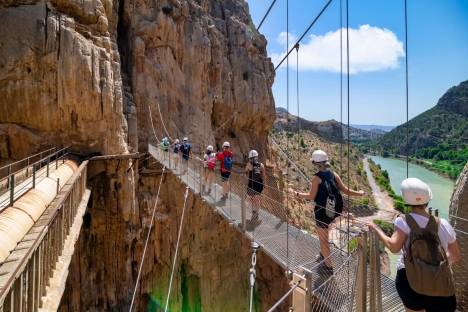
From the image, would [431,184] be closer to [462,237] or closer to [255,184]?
[255,184]

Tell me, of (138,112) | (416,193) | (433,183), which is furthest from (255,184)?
(433,183)

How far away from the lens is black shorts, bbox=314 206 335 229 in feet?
9.56

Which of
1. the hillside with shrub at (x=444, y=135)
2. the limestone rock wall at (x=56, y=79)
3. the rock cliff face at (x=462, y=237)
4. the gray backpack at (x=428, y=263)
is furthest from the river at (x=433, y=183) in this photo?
the gray backpack at (x=428, y=263)

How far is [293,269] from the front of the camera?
307 centimetres

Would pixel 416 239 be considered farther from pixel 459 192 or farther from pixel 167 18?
pixel 167 18

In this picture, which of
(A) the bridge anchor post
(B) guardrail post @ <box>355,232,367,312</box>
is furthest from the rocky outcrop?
(A) the bridge anchor post

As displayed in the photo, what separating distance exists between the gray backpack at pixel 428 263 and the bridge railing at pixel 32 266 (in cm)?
231

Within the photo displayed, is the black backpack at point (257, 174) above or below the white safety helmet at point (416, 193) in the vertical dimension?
below

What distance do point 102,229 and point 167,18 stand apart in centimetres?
819

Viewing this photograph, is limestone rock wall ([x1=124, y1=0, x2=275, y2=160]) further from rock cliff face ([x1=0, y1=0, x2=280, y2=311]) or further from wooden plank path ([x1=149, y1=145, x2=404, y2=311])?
wooden plank path ([x1=149, y1=145, x2=404, y2=311])

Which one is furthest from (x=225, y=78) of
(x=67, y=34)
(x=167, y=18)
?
(x=67, y=34)

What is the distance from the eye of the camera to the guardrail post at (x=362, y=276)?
2.01 metres

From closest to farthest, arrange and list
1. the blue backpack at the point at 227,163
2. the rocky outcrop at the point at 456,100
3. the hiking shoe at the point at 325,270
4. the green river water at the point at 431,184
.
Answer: the hiking shoe at the point at 325,270 < the blue backpack at the point at 227,163 < the green river water at the point at 431,184 < the rocky outcrop at the point at 456,100

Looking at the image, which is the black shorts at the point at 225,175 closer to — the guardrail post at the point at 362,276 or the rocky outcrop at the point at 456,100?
the guardrail post at the point at 362,276
